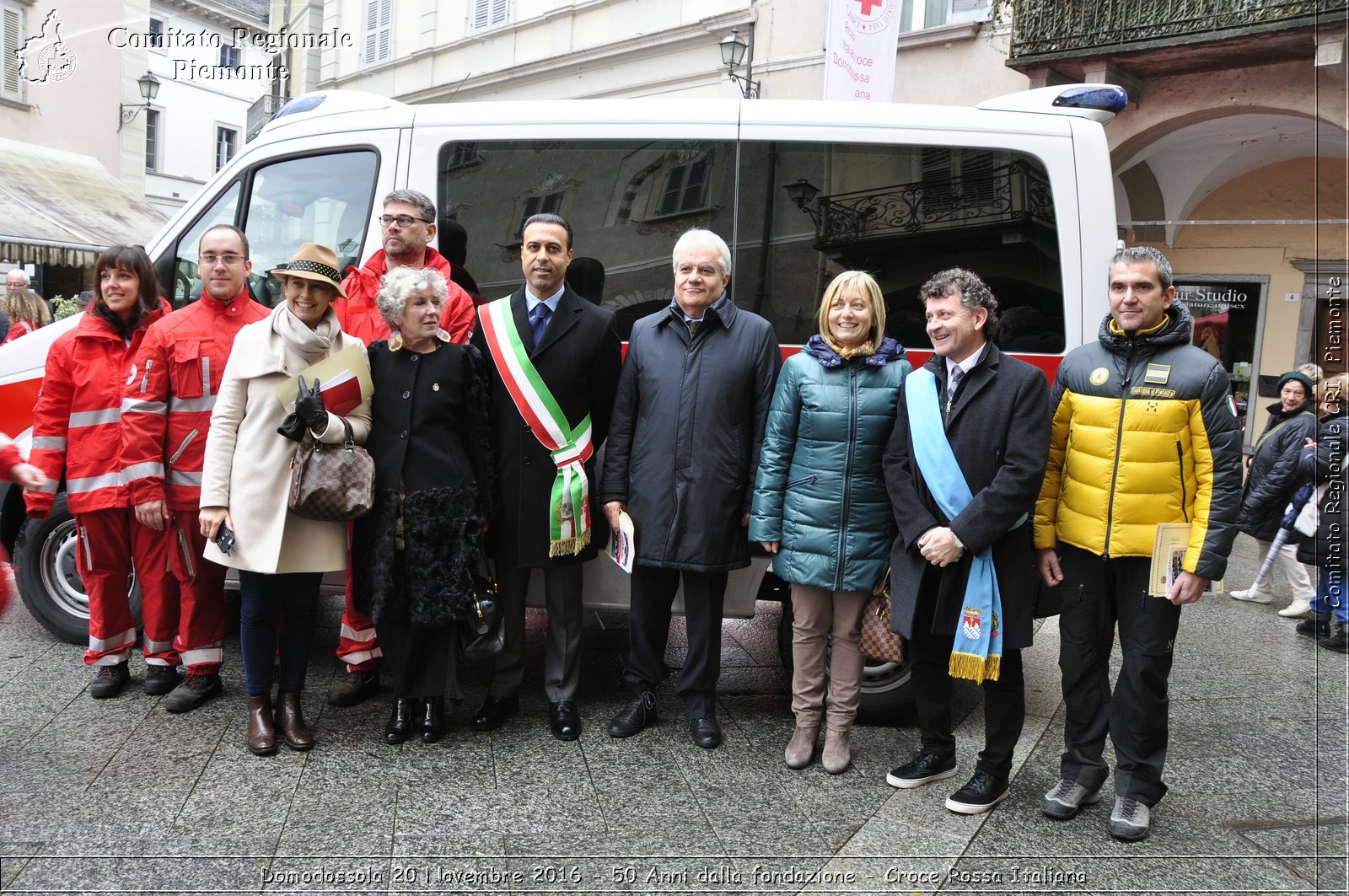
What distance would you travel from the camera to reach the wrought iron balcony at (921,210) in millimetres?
4172

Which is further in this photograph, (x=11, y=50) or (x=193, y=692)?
(x=11, y=50)

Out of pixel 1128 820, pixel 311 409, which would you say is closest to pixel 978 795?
pixel 1128 820

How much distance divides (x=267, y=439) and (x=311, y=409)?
1.01ft

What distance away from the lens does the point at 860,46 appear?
864cm

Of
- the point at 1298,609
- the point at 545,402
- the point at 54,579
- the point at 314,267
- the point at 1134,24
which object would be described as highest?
the point at 1134,24

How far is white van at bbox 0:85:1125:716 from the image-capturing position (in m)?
4.19

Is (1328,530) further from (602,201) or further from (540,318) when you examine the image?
(540,318)

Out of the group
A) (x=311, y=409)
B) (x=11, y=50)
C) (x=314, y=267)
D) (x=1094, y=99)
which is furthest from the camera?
(x=11, y=50)

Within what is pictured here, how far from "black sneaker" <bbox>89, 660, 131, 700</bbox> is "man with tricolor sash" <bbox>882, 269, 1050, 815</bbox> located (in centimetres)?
328

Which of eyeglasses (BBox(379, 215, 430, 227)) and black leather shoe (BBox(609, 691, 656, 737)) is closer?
eyeglasses (BBox(379, 215, 430, 227))

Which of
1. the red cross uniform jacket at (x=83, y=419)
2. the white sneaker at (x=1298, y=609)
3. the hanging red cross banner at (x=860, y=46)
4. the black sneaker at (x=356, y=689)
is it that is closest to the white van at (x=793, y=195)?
the red cross uniform jacket at (x=83, y=419)

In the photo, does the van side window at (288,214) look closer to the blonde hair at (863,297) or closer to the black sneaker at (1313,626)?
the blonde hair at (863,297)

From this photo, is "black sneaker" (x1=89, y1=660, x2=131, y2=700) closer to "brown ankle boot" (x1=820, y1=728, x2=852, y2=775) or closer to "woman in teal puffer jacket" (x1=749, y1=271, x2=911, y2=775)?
"woman in teal puffer jacket" (x1=749, y1=271, x2=911, y2=775)

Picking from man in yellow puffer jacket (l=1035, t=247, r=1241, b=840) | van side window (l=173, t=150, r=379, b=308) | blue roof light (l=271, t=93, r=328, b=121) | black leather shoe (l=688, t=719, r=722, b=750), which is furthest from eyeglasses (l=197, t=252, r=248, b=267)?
man in yellow puffer jacket (l=1035, t=247, r=1241, b=840)
